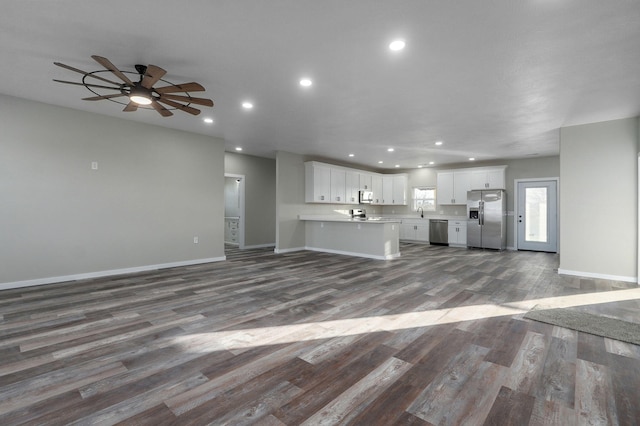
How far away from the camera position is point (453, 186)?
951 cm

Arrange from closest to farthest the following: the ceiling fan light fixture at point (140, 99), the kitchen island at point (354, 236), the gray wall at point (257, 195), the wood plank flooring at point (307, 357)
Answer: the wood plank flooring at point (307, 357) < the ceiling fan light fixture at point (140, 99) < the kitchen island at point (354, 236) < the gray wall at point (257, 195)

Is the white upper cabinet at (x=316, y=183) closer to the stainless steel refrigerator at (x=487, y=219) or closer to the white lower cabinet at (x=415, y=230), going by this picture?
the white lower cabinet at (x=415, y=230)

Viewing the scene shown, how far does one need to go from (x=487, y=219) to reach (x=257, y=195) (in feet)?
21.9

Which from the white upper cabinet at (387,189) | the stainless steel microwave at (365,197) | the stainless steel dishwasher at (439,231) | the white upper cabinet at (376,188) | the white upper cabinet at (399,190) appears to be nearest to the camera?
the stainless steel dishwasher at (439,231)

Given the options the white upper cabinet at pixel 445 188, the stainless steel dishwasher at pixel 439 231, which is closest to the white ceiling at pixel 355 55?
the white upper cabinet at pixel 445 188

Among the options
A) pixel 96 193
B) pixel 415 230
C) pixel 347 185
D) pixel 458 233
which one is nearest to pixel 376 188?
pixel 347 185

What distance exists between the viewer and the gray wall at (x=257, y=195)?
27.5ft

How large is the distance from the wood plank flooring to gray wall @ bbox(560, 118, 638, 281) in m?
0.77

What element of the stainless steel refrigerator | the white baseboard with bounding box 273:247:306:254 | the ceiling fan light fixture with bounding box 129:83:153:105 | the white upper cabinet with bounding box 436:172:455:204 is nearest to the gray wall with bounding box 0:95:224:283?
the white baseboard with bounding box 273:247:306:254

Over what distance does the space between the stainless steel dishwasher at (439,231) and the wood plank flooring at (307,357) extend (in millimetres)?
5057

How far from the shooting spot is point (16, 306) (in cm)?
348

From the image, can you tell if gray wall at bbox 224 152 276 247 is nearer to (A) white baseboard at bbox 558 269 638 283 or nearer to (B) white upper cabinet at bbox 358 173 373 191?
(B) white upper cabinet at bbox 358 173 373 191

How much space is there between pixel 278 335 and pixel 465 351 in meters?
1.60

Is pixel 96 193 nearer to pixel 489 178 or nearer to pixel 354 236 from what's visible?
pixel 354 236
